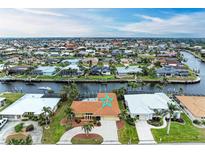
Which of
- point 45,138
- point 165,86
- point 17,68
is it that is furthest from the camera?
point 17,68

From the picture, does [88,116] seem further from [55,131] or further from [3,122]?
[3,122]

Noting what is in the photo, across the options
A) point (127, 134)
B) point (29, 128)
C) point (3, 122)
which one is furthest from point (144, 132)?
point (3, 122)

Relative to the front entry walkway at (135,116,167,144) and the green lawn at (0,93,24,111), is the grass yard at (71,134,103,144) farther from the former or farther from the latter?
the green lawn at (0,93,24,111)

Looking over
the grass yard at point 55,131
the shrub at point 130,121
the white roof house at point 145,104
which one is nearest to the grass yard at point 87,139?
the grass yard at point 55,131

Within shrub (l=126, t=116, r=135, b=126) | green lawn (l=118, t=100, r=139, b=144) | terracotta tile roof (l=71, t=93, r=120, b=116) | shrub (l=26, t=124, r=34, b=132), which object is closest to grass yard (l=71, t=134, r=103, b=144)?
A: green lawn (l=118, t=100, r=139, b=144)
